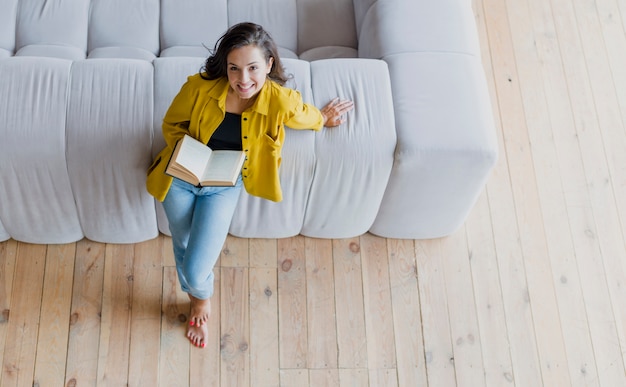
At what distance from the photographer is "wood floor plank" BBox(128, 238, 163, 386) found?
2176mm

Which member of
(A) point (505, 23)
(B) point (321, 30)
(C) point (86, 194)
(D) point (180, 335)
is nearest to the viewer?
(C) point (86, 194)

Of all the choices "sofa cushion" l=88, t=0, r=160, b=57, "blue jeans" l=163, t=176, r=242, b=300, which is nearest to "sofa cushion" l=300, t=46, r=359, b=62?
"sofa cushion" l=88, t=0, r=160, b=57

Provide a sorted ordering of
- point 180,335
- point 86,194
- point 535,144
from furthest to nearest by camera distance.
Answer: point 535,144 → point 180,335 → point 86,194

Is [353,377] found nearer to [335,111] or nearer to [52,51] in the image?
[335,111]

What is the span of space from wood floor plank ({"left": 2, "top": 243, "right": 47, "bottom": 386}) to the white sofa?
3.0 inches

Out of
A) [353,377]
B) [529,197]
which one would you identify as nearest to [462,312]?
[353,377]

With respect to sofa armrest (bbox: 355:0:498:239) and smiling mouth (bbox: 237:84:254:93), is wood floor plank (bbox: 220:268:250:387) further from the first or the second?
smiling mouth (bbox: 237:84:254:93)

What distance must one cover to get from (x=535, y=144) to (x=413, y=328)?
36.8 inches

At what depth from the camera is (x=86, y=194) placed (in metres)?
2.06

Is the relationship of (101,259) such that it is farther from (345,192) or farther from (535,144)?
(535,144)

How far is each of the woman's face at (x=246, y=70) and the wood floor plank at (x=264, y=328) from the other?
0.80 m

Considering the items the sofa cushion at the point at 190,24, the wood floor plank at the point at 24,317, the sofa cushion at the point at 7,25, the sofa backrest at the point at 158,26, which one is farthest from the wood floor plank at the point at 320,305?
the sofa cushion at the point at 7,25

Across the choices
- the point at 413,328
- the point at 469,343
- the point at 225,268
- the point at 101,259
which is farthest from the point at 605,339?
the point at 101,259

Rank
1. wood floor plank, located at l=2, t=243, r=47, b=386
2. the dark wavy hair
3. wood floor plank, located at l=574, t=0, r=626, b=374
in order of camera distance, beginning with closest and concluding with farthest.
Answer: the dark wavy hair < wood floor plank, located at l=2, t=243, r=47, b=386 < wood floor plank, located at l=574, t=0, r=626, b=374
